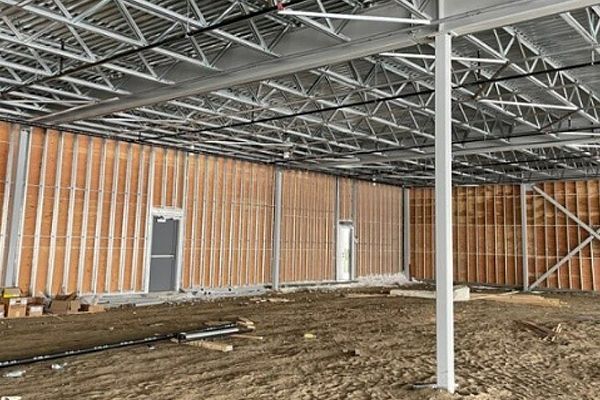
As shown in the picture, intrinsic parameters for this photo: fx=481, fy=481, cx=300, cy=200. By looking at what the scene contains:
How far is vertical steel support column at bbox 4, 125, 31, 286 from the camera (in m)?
12.4

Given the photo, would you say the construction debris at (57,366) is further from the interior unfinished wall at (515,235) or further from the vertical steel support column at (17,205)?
the interior unfinished wall at (515,235)

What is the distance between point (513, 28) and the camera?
26.5 ft

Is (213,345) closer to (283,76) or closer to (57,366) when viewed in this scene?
(57,366)

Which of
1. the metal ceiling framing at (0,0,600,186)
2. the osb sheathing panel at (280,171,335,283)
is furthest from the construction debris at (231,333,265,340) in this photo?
the osb sheathing panel at (280,171,335,283)

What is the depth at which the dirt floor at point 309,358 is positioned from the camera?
6.00 metres

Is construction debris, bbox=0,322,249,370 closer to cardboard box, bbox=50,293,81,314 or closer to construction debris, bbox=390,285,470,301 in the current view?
cardboard box, bbox=50,293,81,314

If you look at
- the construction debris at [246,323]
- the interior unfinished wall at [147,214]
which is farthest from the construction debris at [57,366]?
the interior unfinished wall at [147,214]

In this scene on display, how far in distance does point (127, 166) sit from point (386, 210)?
1457 centimetres

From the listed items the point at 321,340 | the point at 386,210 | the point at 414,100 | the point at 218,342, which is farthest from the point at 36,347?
the point at 386,210

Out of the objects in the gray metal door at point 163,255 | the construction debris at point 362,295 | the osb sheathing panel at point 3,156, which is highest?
the osb sheathing panel at point 3,156

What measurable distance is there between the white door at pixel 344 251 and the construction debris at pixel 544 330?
11.1 metres

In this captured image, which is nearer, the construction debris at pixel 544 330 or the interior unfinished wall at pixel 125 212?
the construction debris at pixel 544 330

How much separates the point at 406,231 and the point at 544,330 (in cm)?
1593

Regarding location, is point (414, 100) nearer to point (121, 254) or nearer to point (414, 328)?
point (414, 328)
